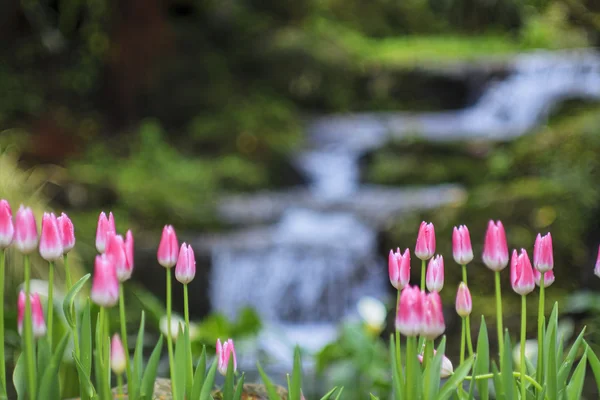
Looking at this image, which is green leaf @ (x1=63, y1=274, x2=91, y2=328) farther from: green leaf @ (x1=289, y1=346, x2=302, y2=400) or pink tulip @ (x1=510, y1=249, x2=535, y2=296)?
pink tulip @ (x1=510, y1=249, x2=535, y2=296)

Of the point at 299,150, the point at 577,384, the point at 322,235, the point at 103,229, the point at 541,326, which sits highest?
the point at 299,150

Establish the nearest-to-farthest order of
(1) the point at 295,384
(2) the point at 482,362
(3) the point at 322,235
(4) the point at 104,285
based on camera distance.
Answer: (4) the point at 104,285 < (1) the point at 295,384 < (2) the point at 482,362 < (3) the point at 322,235

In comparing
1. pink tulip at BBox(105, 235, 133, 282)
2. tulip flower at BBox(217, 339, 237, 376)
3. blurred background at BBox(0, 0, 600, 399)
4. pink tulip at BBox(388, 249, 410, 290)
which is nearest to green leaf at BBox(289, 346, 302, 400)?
tulip flower at BBox(217, 339, 237, 376)

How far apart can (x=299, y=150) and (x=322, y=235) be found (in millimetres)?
2661

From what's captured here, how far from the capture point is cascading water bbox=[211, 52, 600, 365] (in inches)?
268

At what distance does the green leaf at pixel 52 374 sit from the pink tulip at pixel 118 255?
0.44 feet

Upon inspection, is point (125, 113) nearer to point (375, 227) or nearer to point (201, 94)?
point (201, 94)

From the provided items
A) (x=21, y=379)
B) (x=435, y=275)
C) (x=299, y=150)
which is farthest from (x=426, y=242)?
(x=299, y=150)

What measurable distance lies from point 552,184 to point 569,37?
10.8 metres

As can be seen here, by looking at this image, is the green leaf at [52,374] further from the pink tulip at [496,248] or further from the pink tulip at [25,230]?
the pink tulip at [496,248]

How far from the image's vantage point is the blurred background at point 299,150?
16.2ft

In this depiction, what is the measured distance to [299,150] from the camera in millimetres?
9953

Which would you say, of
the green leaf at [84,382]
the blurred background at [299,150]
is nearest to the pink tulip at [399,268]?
the green leaf at [84,382]

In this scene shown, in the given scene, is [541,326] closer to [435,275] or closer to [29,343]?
[435,275]
